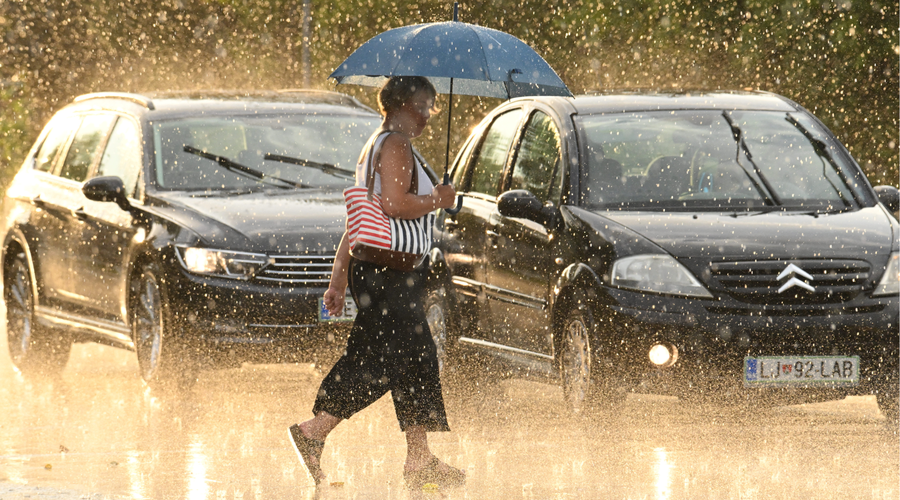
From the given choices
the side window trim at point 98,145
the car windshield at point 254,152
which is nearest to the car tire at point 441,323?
the car windshield at point 254,152

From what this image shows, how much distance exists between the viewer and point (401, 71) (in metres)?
7.92

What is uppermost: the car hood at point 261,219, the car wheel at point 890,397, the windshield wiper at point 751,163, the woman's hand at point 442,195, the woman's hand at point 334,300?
the woman's hand at point 442,195

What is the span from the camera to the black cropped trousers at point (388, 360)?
25.1ft

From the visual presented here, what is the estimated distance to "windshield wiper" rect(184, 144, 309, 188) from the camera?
11594mm

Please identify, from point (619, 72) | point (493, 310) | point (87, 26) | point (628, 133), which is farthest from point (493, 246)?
point (87, 26)

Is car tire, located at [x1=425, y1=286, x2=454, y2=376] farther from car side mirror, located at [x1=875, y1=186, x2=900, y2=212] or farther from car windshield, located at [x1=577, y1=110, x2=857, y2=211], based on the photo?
car side mirror, located at [x1=875, y1=186, x2=900, y2=212]

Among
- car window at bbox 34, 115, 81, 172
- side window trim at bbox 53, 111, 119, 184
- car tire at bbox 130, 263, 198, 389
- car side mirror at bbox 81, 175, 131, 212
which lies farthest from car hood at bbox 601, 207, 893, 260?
car window at bbox 34, 115, 81, 172

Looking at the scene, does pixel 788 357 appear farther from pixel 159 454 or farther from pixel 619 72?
pixel 619 72

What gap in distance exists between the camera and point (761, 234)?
8828 millimetres

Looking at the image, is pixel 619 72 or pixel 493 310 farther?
pixel 619 72

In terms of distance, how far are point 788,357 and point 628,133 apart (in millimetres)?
1854

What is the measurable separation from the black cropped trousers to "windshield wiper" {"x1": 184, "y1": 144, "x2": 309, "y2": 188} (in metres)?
3.99

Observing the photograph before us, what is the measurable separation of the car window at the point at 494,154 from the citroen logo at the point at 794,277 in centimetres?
233

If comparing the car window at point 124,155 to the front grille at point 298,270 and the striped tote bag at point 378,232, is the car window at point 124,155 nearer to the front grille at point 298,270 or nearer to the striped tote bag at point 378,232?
the front grille at point 298,270
